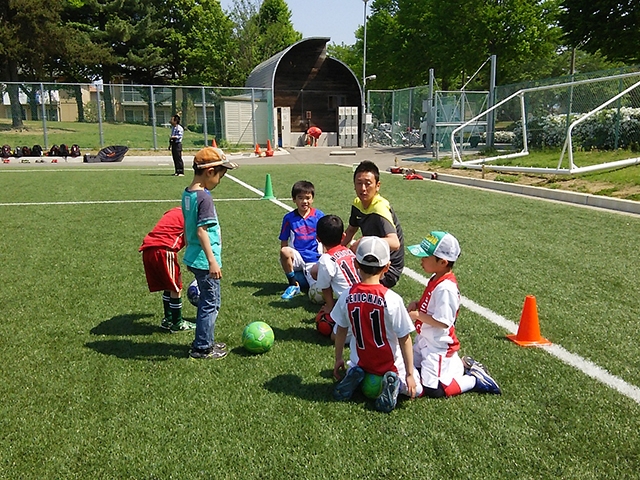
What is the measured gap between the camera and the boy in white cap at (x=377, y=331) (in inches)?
125

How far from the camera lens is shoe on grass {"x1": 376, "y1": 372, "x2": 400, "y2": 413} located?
3.23 metres

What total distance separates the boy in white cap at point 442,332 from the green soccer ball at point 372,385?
33cm

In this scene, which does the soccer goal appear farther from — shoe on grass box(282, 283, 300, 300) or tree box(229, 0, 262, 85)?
tree box(229, 0, 262, 85)

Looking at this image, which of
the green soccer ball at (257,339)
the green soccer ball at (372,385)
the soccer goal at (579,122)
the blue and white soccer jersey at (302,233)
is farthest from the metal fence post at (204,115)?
the green soccer ball at (372,385)

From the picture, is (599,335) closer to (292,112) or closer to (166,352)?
(166,352)

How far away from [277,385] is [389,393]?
34.0 inches

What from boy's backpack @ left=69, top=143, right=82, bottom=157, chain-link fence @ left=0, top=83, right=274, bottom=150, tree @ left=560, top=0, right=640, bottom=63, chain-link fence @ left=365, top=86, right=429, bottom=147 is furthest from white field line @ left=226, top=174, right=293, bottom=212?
tree @ left=560, top=0, right=640, bottom=63

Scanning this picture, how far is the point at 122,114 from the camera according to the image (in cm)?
2839

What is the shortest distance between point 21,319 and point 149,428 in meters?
2.58

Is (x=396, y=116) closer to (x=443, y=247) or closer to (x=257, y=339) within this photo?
(x=257, y=339)

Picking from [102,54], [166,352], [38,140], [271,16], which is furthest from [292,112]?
[166,352]

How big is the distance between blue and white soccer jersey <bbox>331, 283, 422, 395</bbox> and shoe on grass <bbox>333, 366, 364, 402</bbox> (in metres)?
0.07

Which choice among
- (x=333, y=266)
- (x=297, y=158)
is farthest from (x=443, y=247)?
(x=297, y=158)

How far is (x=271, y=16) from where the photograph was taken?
2467 inches
